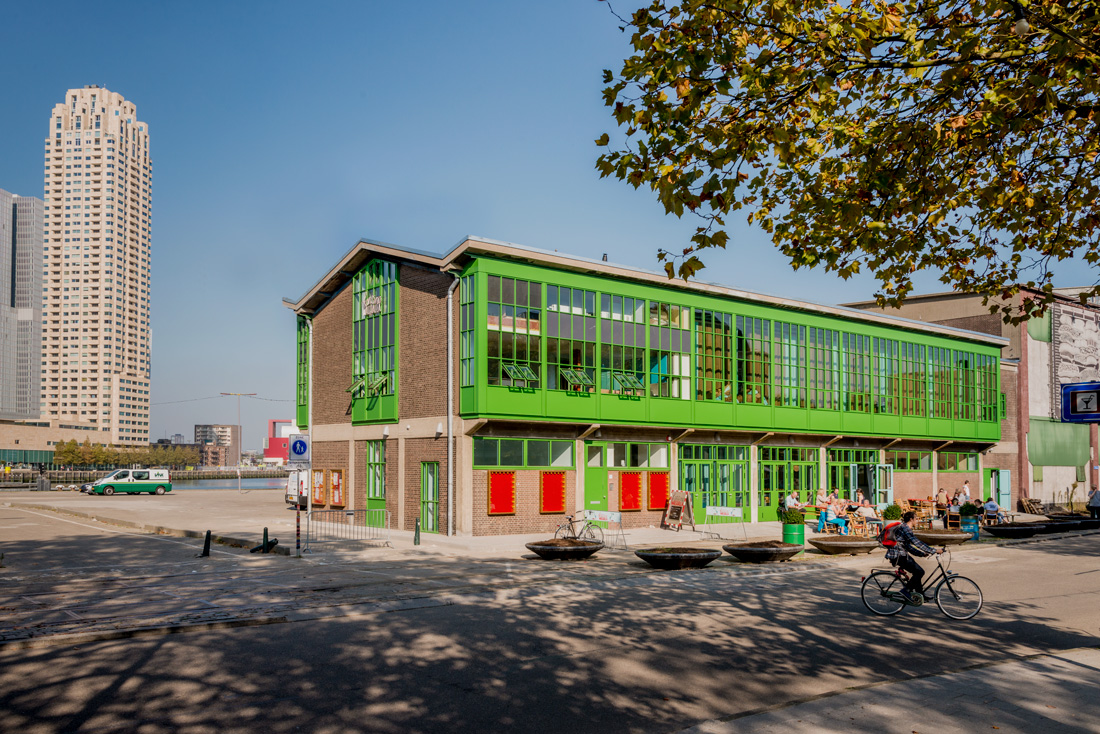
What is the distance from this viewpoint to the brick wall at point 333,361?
34.9m

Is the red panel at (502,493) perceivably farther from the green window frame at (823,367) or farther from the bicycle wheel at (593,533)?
the green window frame at (823,367)

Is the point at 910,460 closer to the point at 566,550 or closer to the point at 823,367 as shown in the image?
the point at 823,367

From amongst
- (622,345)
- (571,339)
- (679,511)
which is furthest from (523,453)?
(679,511)

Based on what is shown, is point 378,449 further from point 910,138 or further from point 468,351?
point 910,138

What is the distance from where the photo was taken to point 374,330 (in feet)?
107

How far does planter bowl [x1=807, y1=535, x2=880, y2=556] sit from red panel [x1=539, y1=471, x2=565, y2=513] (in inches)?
363

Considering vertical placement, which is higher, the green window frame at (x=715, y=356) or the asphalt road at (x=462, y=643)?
the green window frame at (x=715, y=356)

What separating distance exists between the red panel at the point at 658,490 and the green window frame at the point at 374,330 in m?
10.5

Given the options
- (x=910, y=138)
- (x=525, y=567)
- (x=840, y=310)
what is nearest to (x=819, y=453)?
(x=840, y=310)

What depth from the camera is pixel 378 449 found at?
106ft

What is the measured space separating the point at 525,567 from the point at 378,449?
14.4m

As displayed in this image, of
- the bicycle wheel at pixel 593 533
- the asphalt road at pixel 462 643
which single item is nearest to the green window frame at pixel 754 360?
the bicycle wheel at pixel 593 533

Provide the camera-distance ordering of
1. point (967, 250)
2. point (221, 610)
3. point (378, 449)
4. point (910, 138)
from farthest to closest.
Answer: point (378, 449), point (221, 610), point (967, 250), point (910, 138)

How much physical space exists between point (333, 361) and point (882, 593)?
90.6 ft
